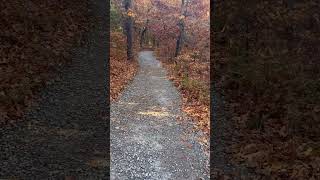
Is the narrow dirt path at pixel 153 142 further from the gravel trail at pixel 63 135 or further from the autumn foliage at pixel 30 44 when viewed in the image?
the autumn foliage at pixel 30 44

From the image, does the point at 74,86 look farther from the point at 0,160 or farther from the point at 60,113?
the point at 0,160

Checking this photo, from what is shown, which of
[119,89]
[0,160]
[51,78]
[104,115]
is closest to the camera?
[0,160]

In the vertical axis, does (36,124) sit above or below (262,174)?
above

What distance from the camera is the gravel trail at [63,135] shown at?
8383mm

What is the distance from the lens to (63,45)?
53.1 ft

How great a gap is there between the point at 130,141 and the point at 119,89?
670 centimetres

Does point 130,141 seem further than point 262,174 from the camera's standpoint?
Yes

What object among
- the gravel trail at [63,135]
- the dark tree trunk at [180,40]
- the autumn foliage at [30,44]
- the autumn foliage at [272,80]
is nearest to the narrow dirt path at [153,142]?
the gravel trail at [63,135]

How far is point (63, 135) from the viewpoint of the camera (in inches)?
396

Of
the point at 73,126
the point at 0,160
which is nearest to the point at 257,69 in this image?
the point at 73,126

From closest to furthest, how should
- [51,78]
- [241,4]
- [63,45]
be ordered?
[51,78]
[63,45]
[241,4]

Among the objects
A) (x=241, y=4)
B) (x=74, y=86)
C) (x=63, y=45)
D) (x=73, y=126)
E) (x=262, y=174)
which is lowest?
(x=262, y=174)

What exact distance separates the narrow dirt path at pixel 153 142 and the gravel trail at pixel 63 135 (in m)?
0.41

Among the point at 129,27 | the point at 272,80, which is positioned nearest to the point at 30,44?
the point at 272,80
